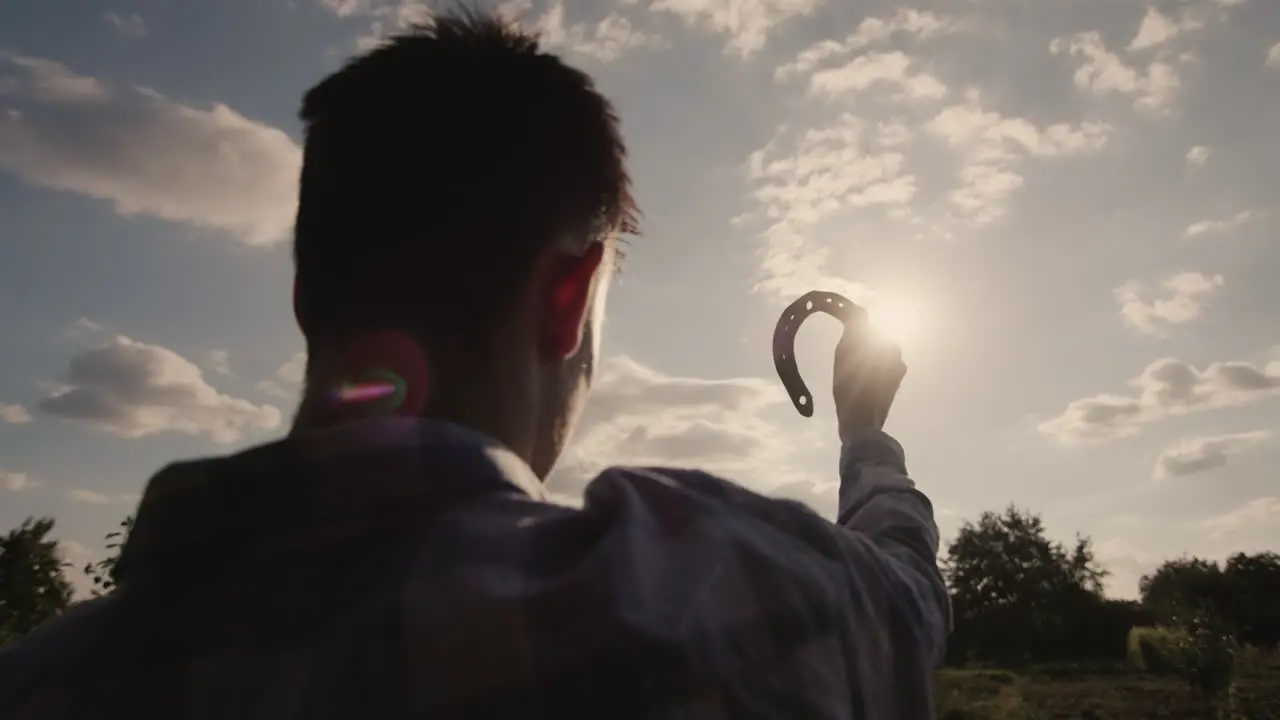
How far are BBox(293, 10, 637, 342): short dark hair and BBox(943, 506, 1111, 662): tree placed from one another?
171ft

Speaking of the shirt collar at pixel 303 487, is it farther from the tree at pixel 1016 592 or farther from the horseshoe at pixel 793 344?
the tree at pixel 1016 592

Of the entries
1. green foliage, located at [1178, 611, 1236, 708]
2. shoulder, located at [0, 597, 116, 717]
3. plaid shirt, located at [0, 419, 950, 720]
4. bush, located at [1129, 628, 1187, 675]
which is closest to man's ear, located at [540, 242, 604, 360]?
plaid shirt, located at [0, 419, 950, 720]

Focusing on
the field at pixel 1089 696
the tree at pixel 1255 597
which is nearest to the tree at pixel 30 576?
the field at pixel 1089 696

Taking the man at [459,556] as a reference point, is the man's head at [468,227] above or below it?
above

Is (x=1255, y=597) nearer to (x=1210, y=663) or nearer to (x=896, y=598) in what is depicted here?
(x=1210, y=663)

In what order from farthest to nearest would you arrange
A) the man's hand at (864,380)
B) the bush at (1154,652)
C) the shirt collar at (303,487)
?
the bush at (1154,652), the man's hand at (864,380), the shirt collar at (303,487)

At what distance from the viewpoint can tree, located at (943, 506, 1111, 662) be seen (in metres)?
53.2

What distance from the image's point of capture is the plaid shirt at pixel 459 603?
1.00 m

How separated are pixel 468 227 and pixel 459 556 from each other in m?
0.63

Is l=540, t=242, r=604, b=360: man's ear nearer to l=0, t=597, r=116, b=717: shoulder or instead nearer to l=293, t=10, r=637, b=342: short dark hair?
l=293, t=10, r=637, b=342: short dark hair

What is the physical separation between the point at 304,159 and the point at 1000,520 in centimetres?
8027

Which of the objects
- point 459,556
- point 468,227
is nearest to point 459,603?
point 459,556

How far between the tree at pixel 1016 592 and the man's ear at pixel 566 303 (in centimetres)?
5221

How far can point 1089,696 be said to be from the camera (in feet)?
92.1
